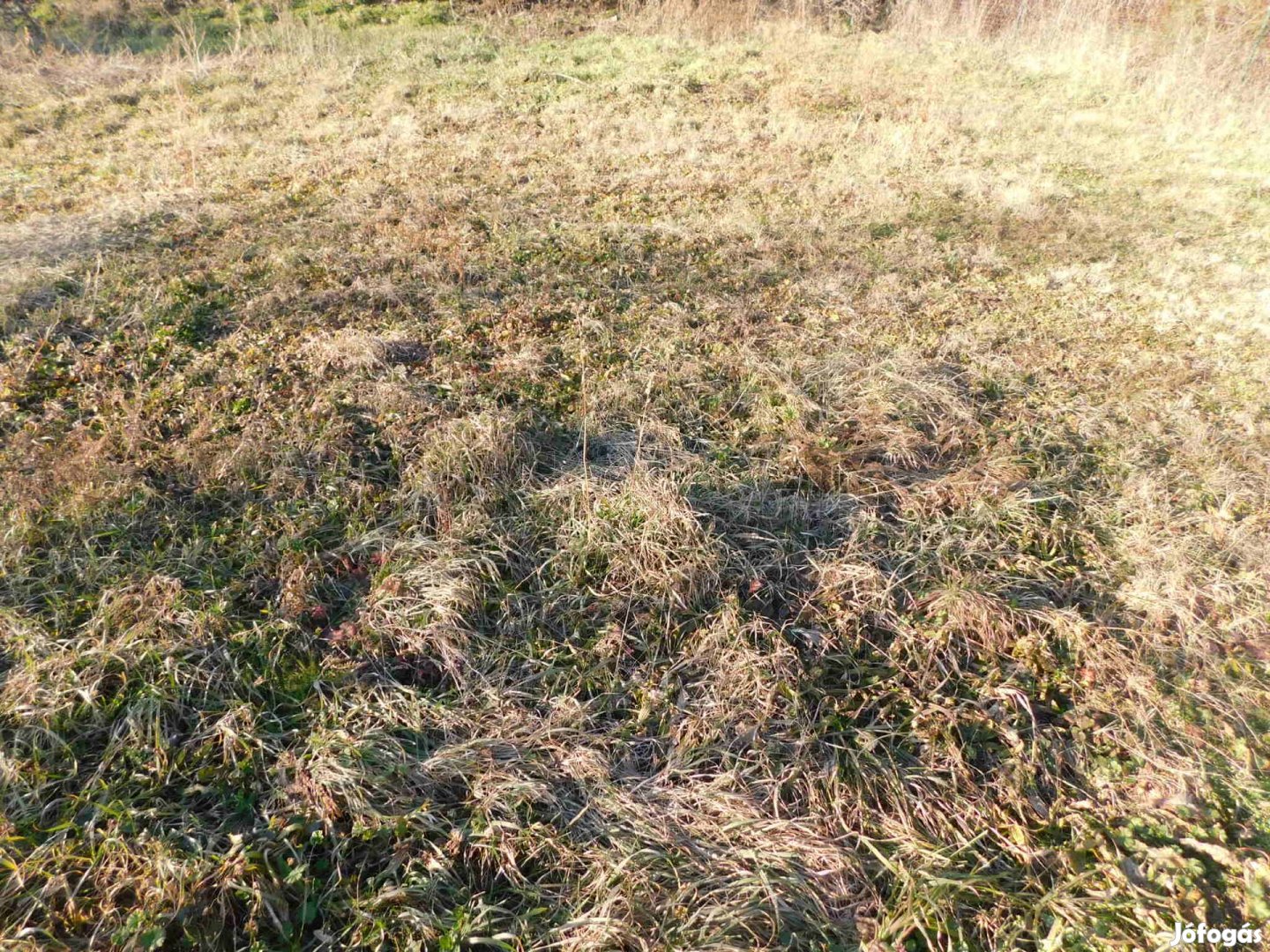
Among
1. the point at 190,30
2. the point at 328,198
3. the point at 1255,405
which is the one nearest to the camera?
the point at 1255,405

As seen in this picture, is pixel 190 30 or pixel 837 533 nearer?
pixel 837 533

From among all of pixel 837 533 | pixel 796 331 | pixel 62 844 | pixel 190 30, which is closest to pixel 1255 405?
pixel 796 331

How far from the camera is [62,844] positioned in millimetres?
2322

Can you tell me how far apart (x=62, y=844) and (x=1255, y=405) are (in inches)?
277

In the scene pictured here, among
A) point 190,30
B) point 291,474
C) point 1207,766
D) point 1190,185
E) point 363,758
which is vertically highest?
point 190,30

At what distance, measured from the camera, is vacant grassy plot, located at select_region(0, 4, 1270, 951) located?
2.44 metres

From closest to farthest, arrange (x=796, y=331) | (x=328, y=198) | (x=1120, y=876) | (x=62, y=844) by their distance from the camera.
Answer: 1. (x=62, y=844)
2. (x=1120, y=876)
3. (x=796, y=331)
4. (x=328, y=198)

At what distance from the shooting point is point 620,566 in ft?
11.3

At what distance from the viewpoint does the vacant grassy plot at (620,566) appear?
8.01 feet

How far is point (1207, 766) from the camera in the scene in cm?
287

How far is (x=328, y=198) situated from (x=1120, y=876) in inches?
307

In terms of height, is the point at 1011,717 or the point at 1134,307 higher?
the point at 1134,307

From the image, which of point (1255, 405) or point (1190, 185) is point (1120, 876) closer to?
point (1255, 405)

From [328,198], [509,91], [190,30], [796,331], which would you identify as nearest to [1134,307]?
[796,331]
